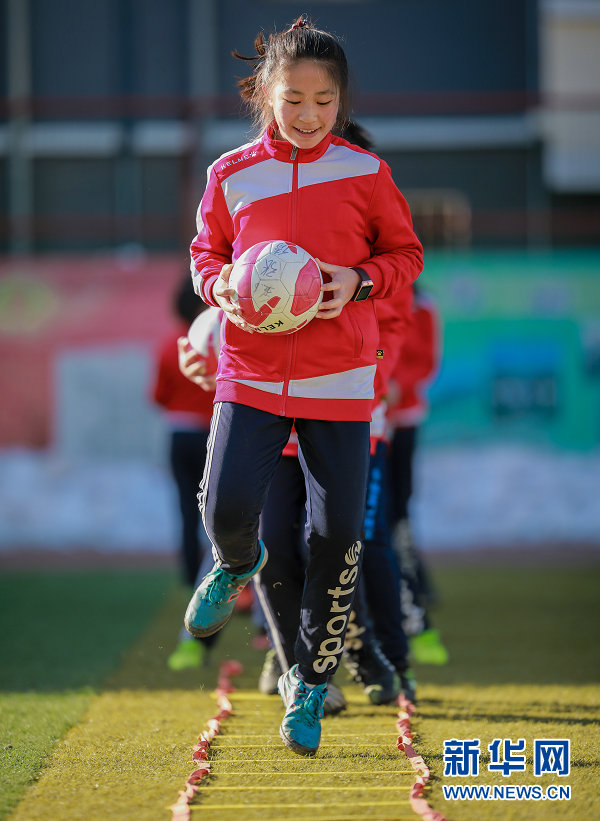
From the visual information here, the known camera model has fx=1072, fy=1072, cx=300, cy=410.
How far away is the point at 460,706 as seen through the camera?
4.20 meters

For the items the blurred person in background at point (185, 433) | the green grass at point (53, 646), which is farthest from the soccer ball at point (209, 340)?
the blurred person in background at point (185, 433)

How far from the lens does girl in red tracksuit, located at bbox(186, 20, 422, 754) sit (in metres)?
3.33

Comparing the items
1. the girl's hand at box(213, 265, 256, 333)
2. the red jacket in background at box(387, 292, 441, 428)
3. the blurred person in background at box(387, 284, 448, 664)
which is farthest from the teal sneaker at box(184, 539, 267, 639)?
the red jacket in background at box(387, 292, 441, 428)

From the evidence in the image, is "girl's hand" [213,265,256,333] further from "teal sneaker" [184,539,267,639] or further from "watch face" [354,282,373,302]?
"teal sneaker" [184,539,267,639]

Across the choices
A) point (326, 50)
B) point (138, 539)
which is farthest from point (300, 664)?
point (138, 539)

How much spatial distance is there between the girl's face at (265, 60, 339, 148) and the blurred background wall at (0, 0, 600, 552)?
3959 mm

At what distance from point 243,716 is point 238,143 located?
11.7 metres

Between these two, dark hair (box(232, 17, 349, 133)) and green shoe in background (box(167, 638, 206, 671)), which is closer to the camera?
dark hair (box(232, 17, 349, 133))

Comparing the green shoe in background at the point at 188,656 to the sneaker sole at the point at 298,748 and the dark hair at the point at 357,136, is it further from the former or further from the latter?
the dark hair at the point at 357,136

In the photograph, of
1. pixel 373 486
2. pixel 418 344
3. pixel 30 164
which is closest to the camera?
pixel 373 486

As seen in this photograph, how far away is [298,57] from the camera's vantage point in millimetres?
3330

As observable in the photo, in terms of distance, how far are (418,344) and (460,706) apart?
2.44m

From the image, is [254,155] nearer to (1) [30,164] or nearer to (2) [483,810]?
(2) [483,810]

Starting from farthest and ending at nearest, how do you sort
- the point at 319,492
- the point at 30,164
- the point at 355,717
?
the point at 30,164
the point at 355,717
the point at 319,492
